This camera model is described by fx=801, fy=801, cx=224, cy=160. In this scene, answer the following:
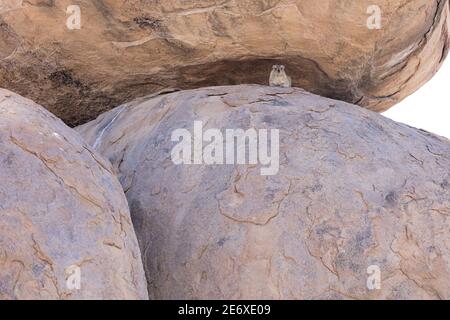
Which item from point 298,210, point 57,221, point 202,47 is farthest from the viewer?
point 202,47

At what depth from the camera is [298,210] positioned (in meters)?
3.16

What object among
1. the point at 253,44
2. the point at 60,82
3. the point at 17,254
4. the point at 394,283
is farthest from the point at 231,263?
the point at 60,82

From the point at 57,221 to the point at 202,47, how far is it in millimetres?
1727

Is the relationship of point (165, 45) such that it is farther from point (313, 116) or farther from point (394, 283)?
point (394, 283)

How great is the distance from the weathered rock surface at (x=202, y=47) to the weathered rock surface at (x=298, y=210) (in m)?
0.50

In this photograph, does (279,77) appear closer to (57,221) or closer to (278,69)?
(278,69)

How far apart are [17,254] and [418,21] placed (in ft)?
8.23

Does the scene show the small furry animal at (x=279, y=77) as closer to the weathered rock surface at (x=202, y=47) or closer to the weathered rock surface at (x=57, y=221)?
the weathered rock surface at (x=202, y=47)

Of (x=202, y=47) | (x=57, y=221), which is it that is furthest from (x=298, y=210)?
(x=202, y=47)

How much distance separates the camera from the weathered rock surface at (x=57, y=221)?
2514 mm

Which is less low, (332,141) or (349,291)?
(332,141)

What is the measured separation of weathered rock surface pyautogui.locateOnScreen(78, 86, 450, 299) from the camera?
304 cm

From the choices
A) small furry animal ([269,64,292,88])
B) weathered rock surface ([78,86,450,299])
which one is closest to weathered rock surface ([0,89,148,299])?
weathered rock surface ([78,86,450,299])
